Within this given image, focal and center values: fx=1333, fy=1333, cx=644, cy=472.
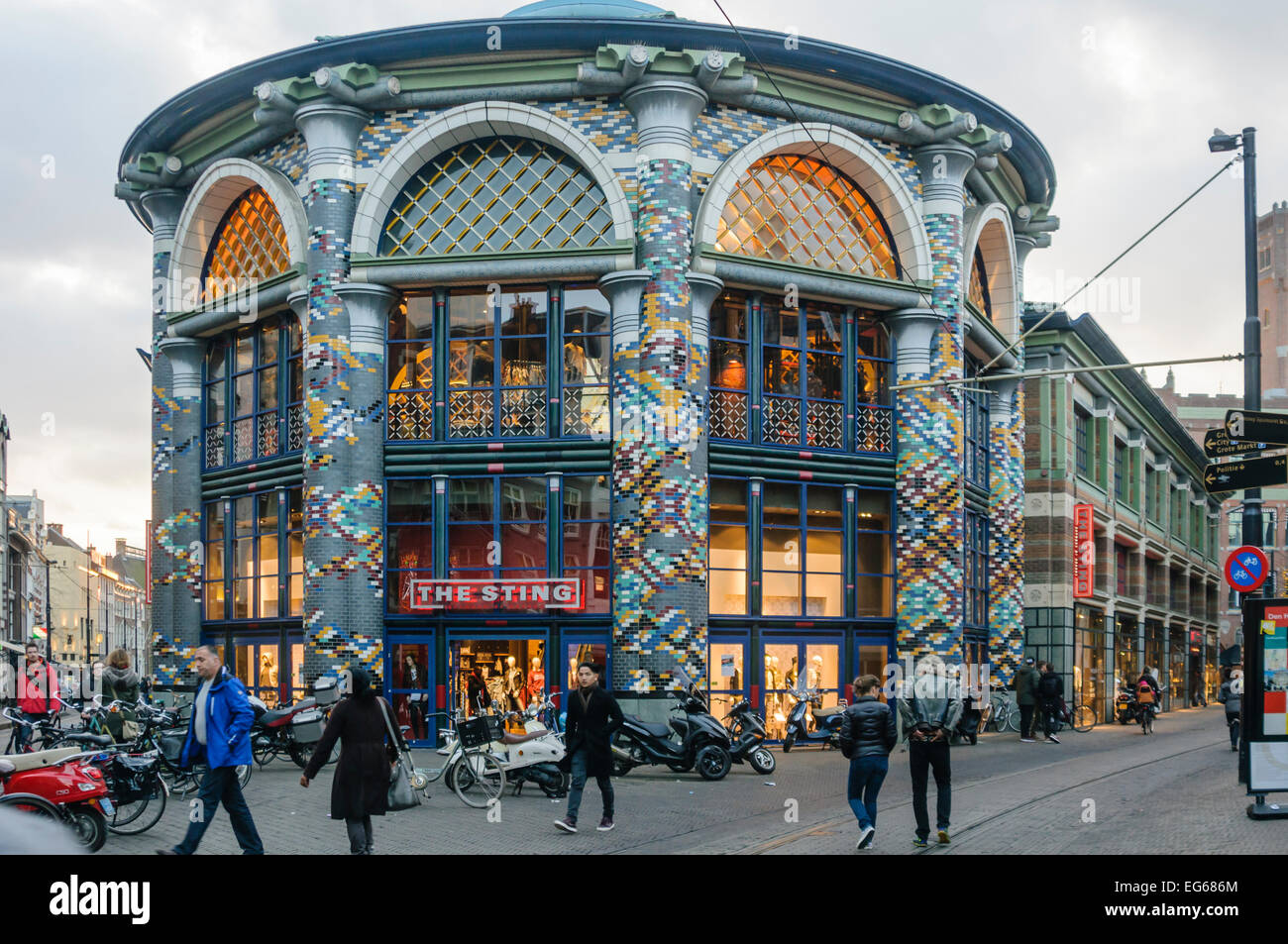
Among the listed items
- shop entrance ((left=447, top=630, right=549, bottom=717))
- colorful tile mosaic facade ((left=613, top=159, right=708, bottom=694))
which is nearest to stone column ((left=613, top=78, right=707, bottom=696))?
colorful tile mosaic facade ((left=613, top=159, right=708, bottom=694))

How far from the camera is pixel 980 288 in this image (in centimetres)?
3169

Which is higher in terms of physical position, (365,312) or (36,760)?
(365,312)

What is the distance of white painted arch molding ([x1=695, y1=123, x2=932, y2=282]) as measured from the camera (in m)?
24.5

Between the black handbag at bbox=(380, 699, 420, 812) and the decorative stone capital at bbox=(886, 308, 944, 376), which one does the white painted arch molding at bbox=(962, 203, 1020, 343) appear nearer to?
the decorative stone capital at bbox=(886, 308, 944, 376)

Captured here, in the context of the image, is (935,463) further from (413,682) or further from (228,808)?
(228,808)

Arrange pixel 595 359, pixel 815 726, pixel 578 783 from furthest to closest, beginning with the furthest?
1. pixel 595 359
2. pixel 815 726
3. pixel 578 783

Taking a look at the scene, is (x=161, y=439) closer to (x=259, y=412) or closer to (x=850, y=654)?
(x=259, y=412)

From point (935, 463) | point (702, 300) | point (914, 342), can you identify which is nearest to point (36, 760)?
point (702, 300)

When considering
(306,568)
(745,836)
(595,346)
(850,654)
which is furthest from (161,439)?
(745,836)

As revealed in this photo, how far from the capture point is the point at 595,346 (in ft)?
80.4

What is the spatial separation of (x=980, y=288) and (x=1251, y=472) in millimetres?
16284

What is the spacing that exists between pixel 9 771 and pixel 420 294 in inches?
603

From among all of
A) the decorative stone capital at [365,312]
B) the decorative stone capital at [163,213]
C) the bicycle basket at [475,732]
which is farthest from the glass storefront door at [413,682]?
the decorative stone capital at [163,213]
